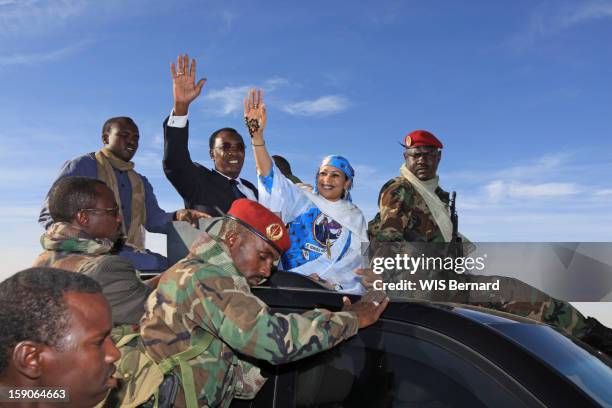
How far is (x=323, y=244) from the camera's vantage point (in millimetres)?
4508

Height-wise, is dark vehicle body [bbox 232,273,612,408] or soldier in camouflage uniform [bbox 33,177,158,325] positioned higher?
soldier in camouflage uniform [bbox 33,177,158,325]

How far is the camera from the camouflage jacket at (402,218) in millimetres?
4500

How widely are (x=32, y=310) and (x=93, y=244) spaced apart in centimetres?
131

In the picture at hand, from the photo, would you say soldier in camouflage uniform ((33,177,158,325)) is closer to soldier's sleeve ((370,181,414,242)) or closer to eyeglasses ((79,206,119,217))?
eyeglasses ((79,206,119,217))

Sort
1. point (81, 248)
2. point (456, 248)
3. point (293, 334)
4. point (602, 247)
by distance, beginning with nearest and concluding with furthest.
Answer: point (293, 334) → point (81, 248) → point (456, 248) → point (602, 247)

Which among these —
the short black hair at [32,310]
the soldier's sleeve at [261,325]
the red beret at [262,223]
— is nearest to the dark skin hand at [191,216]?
the red beret at [262,223]

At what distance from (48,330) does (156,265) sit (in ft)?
10.4

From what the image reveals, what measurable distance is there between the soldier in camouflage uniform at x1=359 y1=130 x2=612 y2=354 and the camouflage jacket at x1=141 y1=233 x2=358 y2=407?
7.16ft

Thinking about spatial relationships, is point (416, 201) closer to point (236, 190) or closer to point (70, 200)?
point (236, 190)

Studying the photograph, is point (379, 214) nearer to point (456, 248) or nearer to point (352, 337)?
point (456, 248)

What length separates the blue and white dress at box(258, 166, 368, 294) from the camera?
4.42 meters

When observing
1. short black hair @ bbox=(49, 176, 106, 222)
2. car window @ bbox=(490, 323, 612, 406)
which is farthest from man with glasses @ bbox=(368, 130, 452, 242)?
short black hair @ bbox=(49, 176, 106, 222)

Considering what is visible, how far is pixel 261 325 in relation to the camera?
220 cm

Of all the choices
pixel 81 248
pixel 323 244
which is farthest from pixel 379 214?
pixel 81 248
